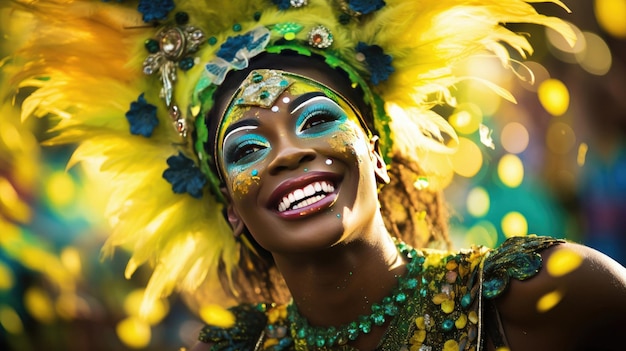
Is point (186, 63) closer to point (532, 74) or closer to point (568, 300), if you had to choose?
point (532, 74)

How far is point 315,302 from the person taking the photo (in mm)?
2975

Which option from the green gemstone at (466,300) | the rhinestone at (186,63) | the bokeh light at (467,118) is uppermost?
the rhinestone at (186,63)

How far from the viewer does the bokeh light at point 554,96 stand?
3.32 metres

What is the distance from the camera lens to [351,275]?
9.40 ft

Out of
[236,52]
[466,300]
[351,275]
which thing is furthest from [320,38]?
[466,300]

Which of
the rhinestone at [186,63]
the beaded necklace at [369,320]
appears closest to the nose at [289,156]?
the beaded necklace at [369,320]

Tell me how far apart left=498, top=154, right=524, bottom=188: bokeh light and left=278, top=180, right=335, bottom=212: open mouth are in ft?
3.54

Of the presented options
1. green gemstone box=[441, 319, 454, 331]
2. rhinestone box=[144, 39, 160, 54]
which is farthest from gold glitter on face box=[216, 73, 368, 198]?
green gemstone box=[441, 319, 454, 331]

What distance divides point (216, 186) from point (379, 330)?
2.91 feet

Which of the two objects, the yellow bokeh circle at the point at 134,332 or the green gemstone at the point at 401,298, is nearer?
the green gemstone at the point at 401,298

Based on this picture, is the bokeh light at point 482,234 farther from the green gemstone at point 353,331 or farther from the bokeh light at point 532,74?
the green gemstone at point 353,331

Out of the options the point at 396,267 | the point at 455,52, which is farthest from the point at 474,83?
the point at 396,267

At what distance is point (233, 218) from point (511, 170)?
122 cm

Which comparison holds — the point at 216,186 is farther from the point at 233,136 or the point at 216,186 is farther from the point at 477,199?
the point at 477,199
